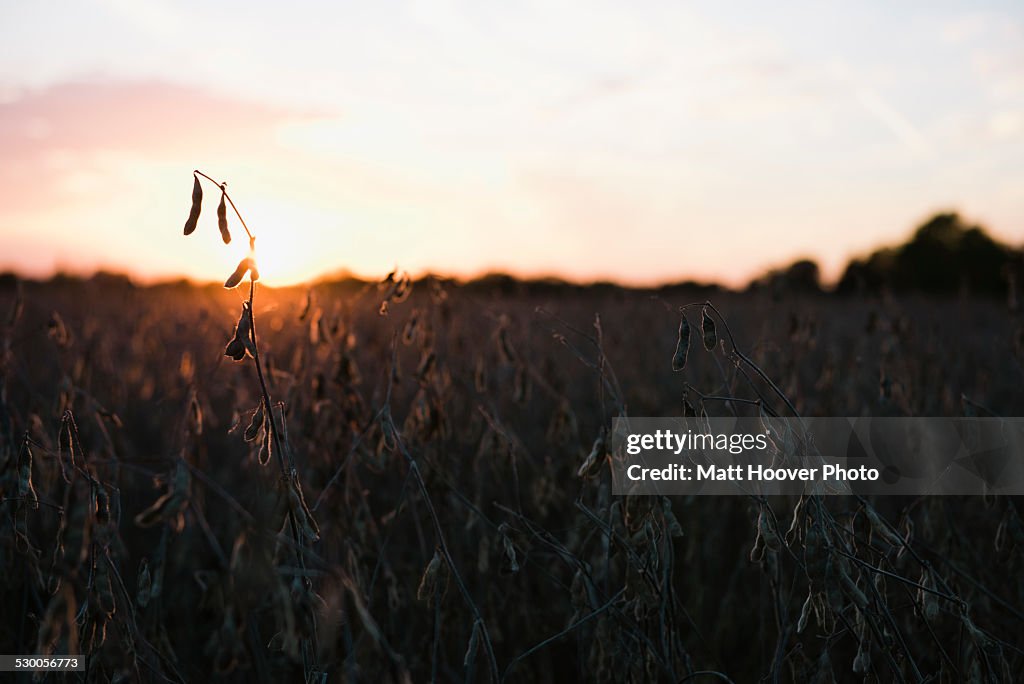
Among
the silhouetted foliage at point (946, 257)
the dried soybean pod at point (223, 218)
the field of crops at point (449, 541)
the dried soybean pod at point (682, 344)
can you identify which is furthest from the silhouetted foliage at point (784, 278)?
the silhouetted foliage at point (946, 257)

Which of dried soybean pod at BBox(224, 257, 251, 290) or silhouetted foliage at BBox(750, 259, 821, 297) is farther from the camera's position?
silhouetted foliage at BBox(750, 259, 821, 297)

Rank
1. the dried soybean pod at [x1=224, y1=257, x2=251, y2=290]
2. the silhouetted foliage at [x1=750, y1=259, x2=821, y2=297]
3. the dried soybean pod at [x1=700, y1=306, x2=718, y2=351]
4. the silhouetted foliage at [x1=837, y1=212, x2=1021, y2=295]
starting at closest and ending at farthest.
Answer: the dried soybean pod at [x1=224, y1=257, x2=251, y2=290], the dried soybean pod at [x1=700, y1=306, x2=718, y2=351], the silhouetted foliage at [x1=750, y1=259, x2=821, y2=297], the silhouetted foliage at [x1=837, y1=212, x2=1021, y2=295]

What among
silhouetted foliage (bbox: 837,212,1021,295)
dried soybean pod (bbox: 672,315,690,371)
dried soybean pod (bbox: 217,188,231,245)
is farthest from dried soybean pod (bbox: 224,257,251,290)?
silhouetted foliage (bbox: 837,212,1021,295)

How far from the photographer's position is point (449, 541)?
268cm

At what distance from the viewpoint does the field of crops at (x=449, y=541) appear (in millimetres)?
1476

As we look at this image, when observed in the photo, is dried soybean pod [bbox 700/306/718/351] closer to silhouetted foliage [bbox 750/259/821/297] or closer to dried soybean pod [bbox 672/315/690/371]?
dried soybean pod [bbox 672/315/690/371]

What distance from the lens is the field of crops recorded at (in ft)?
4.84

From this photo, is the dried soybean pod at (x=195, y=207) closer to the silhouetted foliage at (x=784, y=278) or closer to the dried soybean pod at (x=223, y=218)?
the dried soybean pod at (x=223, y=218)

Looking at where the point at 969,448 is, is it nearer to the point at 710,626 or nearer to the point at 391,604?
the point at 710,626

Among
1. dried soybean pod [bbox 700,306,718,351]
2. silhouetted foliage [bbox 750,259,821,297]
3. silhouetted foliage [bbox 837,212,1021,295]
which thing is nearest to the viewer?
dried soybean pod [bbox 700,306,718,351]

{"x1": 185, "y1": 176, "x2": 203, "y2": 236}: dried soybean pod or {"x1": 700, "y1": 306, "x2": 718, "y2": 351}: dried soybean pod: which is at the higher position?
{"x1": 185, "y1": 176, "x2": 203, "y2": 236}: dried soybean pod

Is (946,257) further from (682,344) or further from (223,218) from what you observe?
(223,218)

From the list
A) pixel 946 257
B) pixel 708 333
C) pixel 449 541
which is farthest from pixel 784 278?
pixel 946 257

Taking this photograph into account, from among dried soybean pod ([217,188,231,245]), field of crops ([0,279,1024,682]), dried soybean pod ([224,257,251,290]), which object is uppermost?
dried soybean pod ([217,188,231,245])
